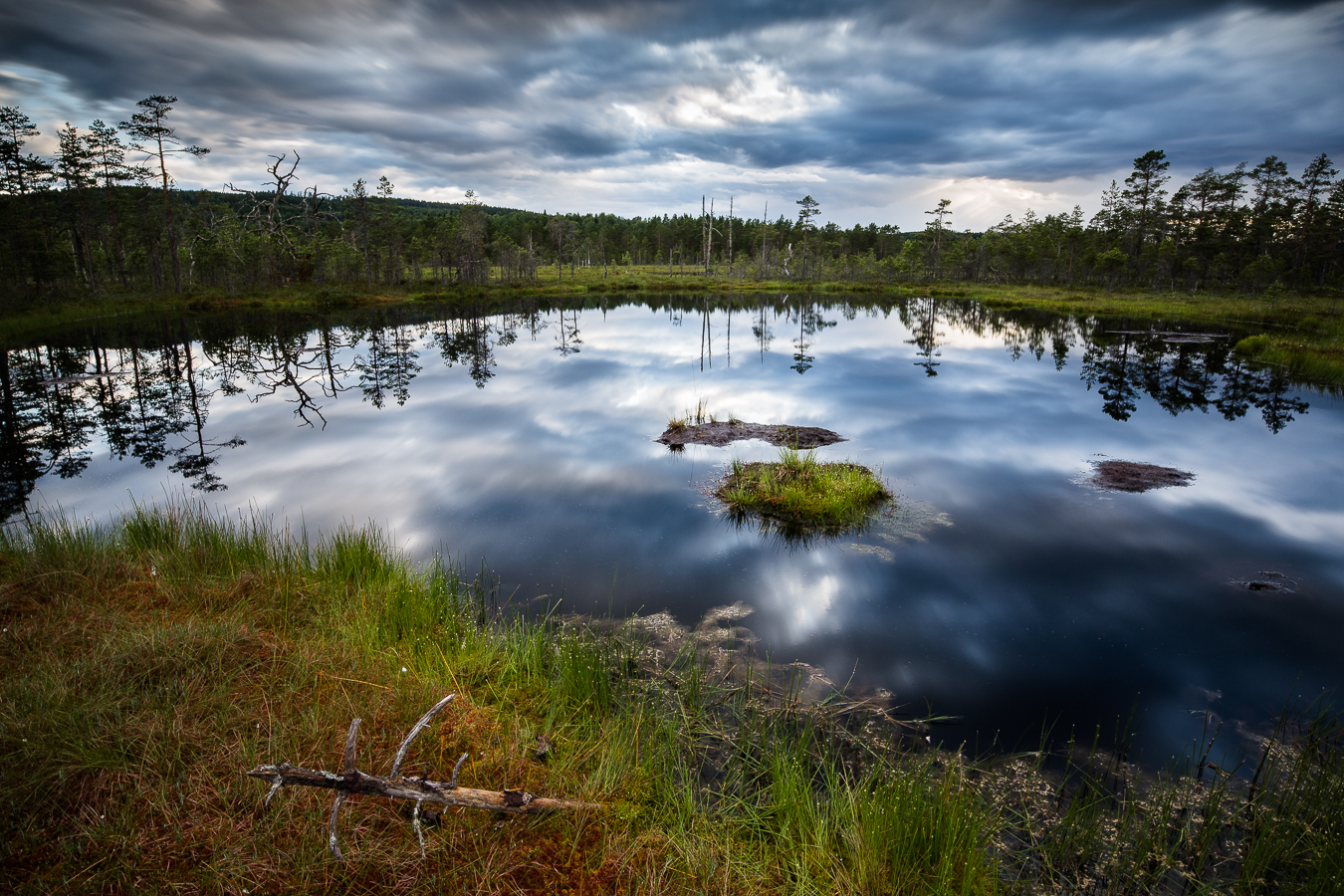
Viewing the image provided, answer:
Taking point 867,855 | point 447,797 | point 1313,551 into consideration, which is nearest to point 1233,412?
point 1313,551

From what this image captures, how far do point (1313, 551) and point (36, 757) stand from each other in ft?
54.9

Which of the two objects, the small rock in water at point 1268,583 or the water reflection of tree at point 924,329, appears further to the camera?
the water reflection of tree at point 924,329

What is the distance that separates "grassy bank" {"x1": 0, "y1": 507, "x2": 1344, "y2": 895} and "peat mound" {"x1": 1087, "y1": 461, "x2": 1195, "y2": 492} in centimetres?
890

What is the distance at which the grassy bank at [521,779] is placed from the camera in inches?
131

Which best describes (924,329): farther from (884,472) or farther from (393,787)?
(393,787)

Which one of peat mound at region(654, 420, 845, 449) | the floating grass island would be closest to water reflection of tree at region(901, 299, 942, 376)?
peat mound at region(654, 420, 845, 449)

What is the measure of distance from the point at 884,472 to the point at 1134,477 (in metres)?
6.06

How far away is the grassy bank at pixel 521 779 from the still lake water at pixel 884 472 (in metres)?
→ 1.19

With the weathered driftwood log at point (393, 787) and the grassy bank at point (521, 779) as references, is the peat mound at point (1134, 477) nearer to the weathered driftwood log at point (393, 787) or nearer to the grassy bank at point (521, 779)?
the grassy bank at point (521, 779)

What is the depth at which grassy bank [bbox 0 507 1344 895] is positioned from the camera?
10.9 feet

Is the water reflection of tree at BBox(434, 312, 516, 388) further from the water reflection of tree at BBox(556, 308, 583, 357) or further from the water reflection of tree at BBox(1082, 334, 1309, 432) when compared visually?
the water reflection of tree at BBox(1082, 334, 1309, 432)

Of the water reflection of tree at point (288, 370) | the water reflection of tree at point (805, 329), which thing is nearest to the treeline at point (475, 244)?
the water reflection of tree at point (288, 370)

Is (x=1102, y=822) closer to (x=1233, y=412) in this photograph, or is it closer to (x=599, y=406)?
(x=599, y=406)

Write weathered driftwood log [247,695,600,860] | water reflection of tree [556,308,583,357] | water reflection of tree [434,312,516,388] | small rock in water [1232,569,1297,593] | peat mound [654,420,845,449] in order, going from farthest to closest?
1. water reflection of tree [556,308,583,357]
2. water reflection of tree [434,312,516,388]
3. peat mound [654,420,845,449]
4. small rock in water [1232,569,1297,593]
5. weathered driftwood log [247,695,600,860]
